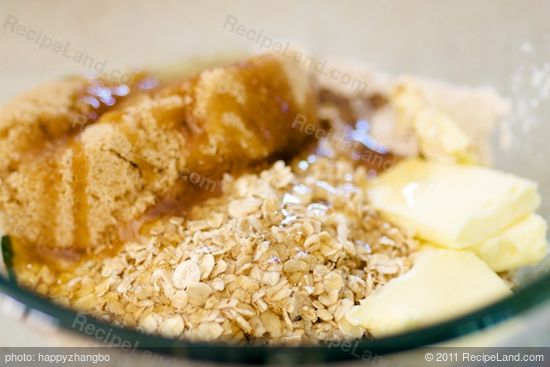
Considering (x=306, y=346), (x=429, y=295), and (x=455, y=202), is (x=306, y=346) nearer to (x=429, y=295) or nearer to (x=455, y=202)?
(x=429, y=295)

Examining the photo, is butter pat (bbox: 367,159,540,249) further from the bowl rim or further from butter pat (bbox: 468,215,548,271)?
the bowl rim

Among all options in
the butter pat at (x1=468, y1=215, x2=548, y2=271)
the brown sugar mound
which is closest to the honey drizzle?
the brown sugar mound

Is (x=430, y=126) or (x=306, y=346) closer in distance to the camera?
(x=306, y=346)

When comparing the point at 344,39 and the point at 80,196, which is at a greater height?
the point at 344,39

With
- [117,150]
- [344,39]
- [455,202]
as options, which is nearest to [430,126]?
[455,202]

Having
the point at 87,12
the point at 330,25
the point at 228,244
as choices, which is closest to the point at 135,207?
the point at 228,244
